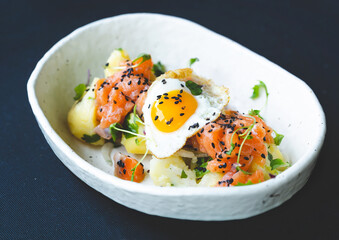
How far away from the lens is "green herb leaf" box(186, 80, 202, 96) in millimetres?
3725

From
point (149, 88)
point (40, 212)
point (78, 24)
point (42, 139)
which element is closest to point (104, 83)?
point (149, 88)

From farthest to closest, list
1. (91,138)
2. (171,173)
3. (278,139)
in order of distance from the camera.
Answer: (91,138), (278,139), (171,173)

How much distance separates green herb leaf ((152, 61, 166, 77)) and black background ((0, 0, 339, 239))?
1.27 metres

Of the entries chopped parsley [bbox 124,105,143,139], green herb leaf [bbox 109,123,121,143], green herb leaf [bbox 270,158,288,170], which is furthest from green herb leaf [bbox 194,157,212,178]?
green herb leaf [bbox 109,123,121,143]

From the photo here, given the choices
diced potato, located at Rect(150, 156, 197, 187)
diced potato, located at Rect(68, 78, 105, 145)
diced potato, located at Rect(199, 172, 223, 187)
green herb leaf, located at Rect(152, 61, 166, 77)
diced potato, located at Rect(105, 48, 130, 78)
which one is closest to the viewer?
diced potato, located at Rect(199, 172, 223, 187)

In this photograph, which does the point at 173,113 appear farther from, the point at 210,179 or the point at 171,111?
the point at 210,179

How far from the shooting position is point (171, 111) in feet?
11.5

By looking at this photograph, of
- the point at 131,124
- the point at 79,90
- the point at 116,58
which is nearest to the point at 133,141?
the point at 131,124

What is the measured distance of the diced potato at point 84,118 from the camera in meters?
3.96

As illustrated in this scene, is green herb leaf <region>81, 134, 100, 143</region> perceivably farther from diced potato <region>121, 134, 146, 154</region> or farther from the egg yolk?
the egg yolk

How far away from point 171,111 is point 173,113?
0.02 meters

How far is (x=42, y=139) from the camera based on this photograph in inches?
171

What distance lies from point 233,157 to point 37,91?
1.79 m

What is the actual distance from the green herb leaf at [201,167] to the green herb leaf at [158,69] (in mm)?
1251
